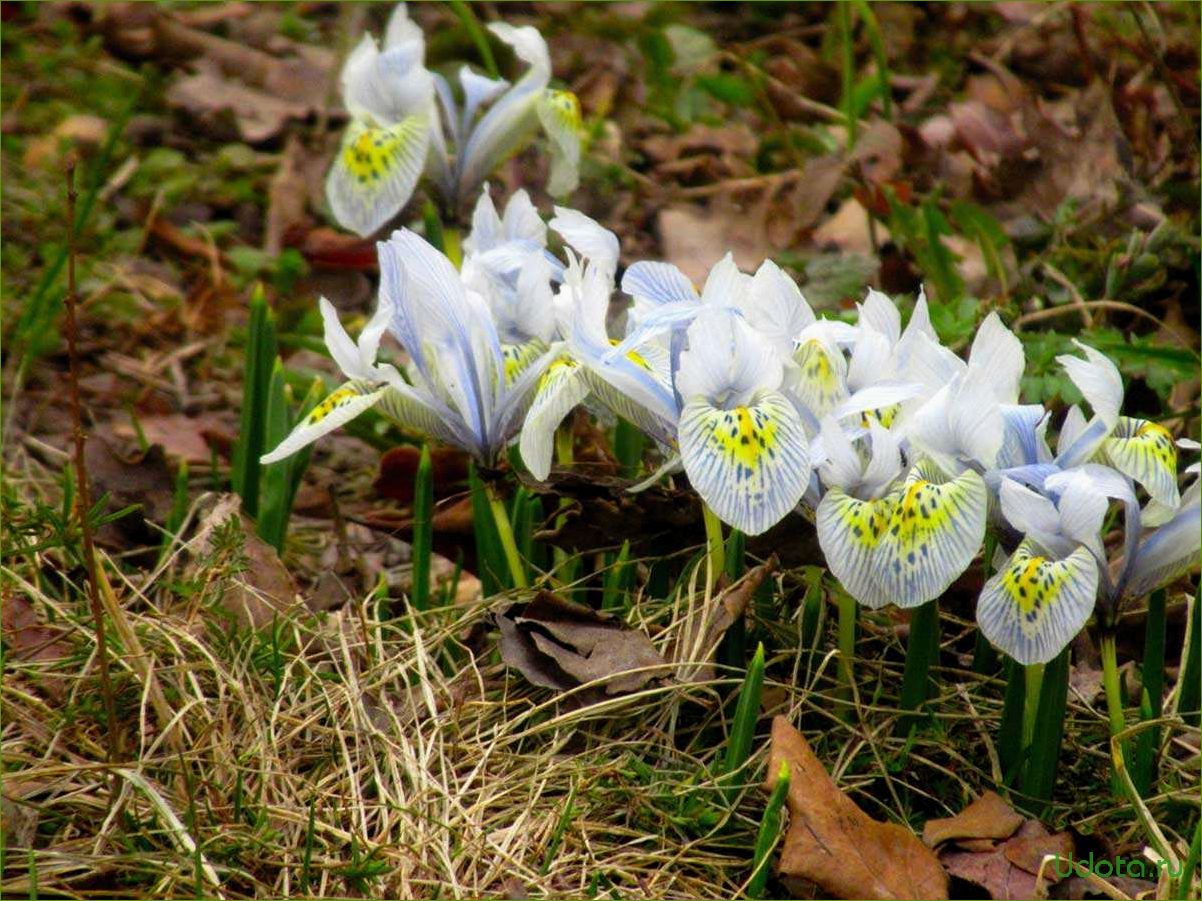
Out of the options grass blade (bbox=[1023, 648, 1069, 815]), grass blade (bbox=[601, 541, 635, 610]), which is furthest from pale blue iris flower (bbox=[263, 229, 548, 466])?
grass blade (bbox=[1023, 648, 1069, 815])

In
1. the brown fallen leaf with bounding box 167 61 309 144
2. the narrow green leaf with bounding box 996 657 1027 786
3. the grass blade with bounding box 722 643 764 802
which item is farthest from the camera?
the brown fallen leaf with bounding box 167 61 309 144

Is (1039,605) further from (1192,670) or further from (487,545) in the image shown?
(487,545)

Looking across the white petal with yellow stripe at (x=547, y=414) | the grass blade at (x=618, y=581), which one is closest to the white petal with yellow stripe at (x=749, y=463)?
the white petal with yellow stripe at (x=547, y=414)

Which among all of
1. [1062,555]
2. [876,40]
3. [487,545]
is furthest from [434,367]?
[876,40]

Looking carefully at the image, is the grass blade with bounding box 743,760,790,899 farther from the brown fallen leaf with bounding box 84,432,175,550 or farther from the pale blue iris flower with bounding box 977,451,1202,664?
the brown fallen leaf with bounding box 84,432,175,550

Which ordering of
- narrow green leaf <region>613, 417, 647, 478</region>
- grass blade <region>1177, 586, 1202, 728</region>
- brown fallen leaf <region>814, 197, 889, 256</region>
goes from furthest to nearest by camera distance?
brown fallen leaf <region>814, 197, 889, 256</region>
narrow green leaf <region>613, 417, 647, 478</region>
grass blade <region>1177, 586, 1202, 728</region>
